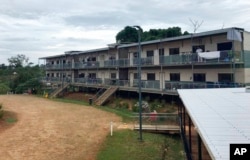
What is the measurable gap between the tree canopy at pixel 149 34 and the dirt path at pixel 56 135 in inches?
1317

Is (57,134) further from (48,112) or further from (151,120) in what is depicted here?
(48,112)

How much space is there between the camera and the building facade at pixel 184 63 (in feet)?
84.3

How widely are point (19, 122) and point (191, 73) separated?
723 inches

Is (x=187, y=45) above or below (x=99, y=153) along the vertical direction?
above

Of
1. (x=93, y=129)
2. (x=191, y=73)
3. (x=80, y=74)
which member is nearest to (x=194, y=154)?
(x=93, y=129)

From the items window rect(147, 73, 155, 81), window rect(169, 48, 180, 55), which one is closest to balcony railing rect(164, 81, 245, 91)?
window rect(169, 48, 180, 55)

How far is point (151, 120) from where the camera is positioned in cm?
2312

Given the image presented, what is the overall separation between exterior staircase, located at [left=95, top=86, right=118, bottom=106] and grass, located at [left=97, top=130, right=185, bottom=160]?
15.5m

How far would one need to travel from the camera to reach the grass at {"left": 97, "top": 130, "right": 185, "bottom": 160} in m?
17.3

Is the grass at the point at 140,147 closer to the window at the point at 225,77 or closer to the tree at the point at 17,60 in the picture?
the window at the point at 225,77

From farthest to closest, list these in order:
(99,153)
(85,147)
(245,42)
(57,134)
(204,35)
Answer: (204,35) < (245,42) < (57,134) < (85,147) < (99,153)

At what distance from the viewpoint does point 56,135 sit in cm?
2245

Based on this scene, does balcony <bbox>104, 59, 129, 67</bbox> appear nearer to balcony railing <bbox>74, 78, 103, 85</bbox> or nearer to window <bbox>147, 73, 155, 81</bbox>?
balcony railing <bbox>74, 78, 103, 85</bbox>

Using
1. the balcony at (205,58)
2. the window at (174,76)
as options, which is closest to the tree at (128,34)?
the window at (174,76)
